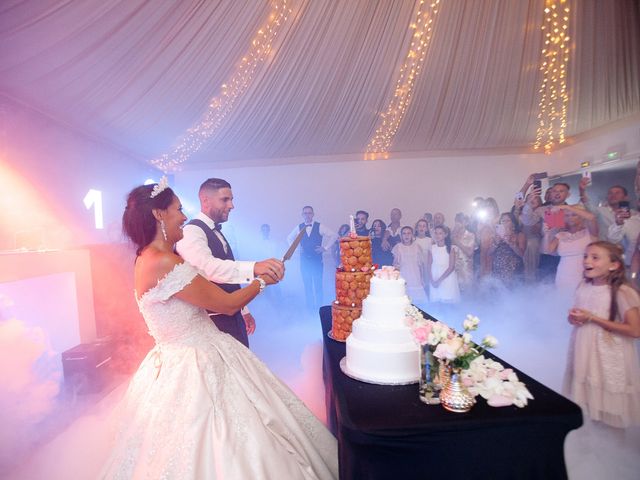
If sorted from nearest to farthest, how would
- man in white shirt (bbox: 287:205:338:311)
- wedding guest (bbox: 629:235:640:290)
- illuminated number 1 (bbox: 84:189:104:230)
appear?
wedding guest (bbox: 629:235:640:290) → illuminated number 1 (bbox: 84:189:104:230) → man in white shirt (bbox: 287:205:338:311)

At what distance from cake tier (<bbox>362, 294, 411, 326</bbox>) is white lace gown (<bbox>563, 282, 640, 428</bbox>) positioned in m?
1.49

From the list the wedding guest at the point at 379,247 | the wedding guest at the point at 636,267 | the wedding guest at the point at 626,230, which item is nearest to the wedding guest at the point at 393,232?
the wedding guest at the point at 379,247

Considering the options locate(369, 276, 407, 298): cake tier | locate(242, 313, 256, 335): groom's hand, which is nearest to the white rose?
locate(369, 276, 407, 298): cake tier

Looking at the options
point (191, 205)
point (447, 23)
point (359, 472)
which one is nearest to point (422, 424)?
point (359, 472)

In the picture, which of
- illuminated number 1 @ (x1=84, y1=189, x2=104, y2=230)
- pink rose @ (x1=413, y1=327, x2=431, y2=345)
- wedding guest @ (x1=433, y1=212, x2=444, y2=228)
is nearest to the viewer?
pink rose @ (x1=413, y1=327, x2=431, y2=345)

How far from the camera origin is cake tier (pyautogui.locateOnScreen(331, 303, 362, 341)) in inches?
76.2

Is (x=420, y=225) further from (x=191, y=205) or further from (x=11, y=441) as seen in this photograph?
(x=11, y=441)

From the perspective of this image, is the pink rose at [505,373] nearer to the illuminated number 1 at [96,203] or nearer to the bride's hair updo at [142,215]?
the bride's hair updo at [142,215]

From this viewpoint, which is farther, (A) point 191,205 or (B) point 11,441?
(A) point 191,205

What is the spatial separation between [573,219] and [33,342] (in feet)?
18.8

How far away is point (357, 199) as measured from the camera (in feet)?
21.9

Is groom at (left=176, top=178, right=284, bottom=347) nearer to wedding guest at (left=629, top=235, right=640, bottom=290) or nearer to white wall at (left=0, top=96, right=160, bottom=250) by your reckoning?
white wall at (left=0, top=96, right=160, bottom=250)

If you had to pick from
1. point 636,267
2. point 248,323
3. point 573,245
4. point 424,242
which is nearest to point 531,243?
point 573,245

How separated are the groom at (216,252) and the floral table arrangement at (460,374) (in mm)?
999
